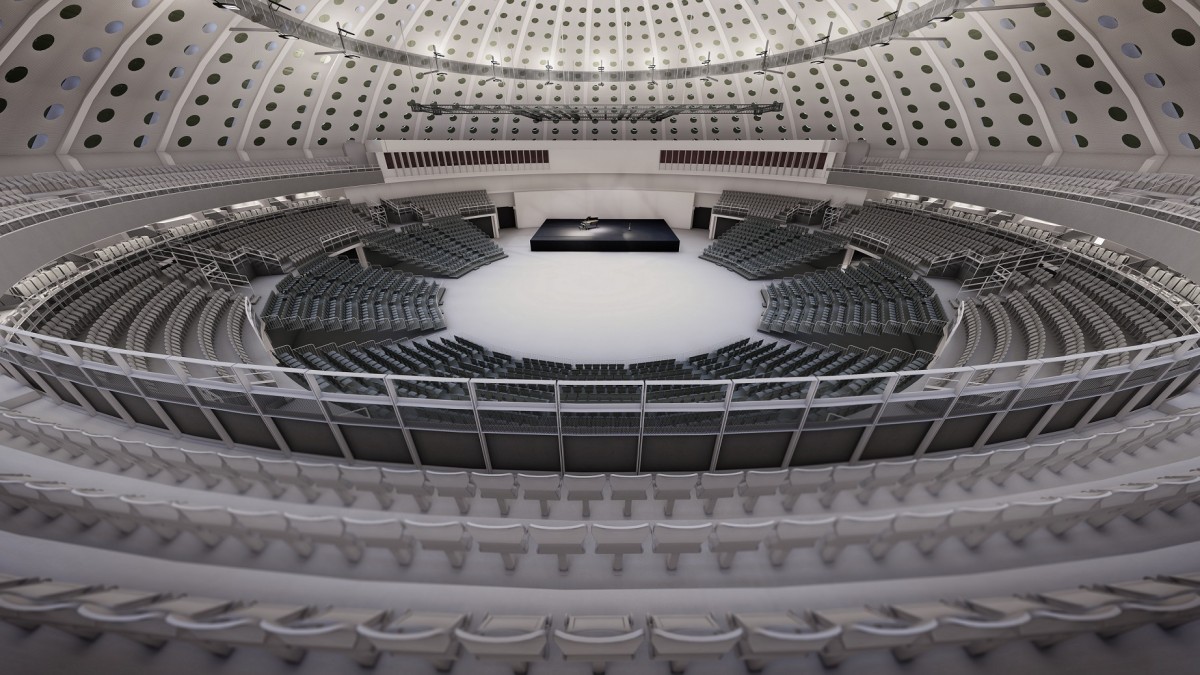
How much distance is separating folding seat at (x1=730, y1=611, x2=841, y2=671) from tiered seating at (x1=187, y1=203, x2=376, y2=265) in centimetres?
2110

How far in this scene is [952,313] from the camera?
14562 mm

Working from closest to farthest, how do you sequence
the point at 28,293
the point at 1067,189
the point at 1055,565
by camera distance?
the point at 1055,565
the point at 28,293
the point at 1067,189

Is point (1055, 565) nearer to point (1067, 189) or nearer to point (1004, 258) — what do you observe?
point (1004, 258)

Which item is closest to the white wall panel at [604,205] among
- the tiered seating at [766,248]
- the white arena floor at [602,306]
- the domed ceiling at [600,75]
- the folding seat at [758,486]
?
the domed ceiling at [600,75]

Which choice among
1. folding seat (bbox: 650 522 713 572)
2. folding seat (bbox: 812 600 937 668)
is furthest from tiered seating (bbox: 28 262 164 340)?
folding seat (bbox: 812 600 937 668)

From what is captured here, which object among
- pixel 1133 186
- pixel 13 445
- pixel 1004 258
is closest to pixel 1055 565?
pixel 13 445

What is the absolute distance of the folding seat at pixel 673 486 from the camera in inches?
232

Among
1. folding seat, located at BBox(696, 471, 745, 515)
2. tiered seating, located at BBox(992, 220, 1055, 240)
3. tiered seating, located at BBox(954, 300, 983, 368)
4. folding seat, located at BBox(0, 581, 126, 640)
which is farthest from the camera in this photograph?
tiered seating, located at BBox(992, 220, 1055, 240)

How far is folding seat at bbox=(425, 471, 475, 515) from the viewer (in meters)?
5.69

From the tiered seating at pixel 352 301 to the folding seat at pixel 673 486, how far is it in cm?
1251

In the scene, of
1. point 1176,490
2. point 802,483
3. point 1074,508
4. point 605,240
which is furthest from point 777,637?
point 605,240

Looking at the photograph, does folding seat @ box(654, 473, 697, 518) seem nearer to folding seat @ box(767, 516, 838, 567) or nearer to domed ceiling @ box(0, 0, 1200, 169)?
folding seat @ box(767, 516, 838, 567)

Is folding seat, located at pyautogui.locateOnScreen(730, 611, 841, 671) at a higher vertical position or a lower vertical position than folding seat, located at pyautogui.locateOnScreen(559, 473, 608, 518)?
higher

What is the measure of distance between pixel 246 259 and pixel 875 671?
21.9 m
